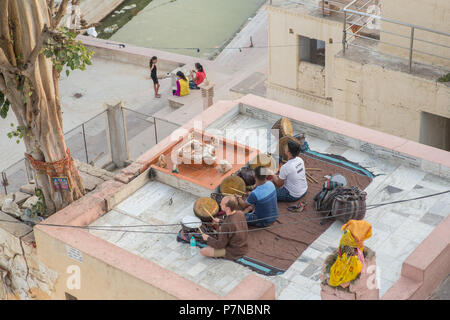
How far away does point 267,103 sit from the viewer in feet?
60.1

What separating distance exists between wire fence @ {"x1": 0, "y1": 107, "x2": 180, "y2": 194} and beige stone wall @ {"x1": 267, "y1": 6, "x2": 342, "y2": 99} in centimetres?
381

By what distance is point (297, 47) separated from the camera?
77.0 feet

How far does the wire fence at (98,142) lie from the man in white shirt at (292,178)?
22.8 ft

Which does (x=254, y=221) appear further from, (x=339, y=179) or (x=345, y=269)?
(x=345, y=269)

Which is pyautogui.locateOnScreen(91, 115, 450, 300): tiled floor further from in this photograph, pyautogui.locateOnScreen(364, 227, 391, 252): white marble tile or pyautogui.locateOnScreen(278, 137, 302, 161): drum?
pyautogui.locateOnScreen(278, 137, 302, 161): drum

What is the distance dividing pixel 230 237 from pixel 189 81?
14159 mm

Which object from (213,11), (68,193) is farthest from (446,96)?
(213,11)

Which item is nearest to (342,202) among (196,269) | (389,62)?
(196,269)

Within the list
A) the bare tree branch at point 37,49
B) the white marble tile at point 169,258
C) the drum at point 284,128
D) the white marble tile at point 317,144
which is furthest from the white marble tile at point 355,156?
the bare tree branch at point 37,49

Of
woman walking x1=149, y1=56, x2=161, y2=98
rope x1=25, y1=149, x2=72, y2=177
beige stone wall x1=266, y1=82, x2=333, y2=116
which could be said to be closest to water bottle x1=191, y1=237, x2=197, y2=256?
rope x1=25, y1=149, x2=72, y2=177

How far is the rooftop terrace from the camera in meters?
13.7

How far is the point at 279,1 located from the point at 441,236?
38.3ft

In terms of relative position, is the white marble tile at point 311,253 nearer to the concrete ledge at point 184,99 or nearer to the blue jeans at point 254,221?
the blue jeans at point 254,221

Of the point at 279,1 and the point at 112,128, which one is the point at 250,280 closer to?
the point at 112,128
